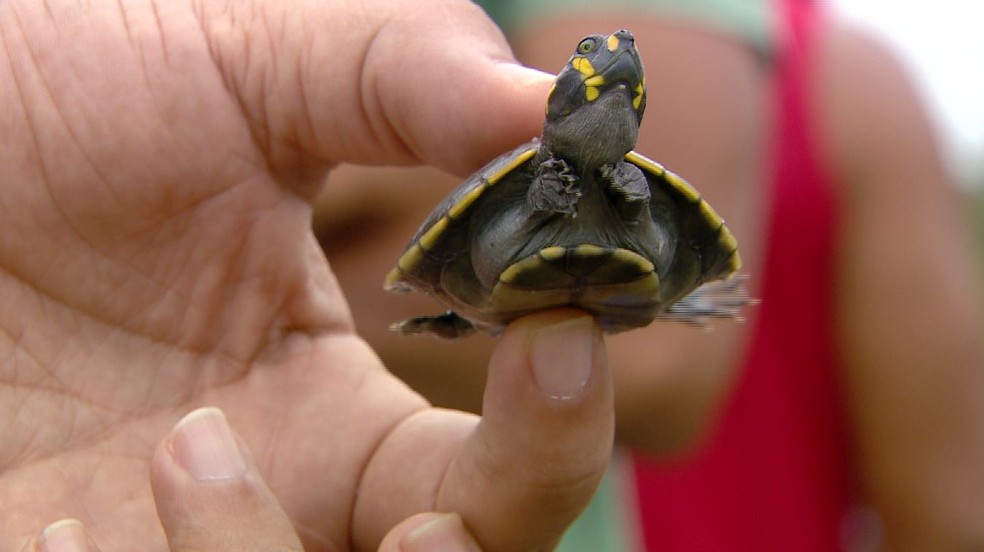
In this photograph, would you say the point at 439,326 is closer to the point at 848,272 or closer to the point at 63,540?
the point at 63,540

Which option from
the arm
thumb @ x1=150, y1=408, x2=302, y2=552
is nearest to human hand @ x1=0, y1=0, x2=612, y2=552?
thumb @ x1=150, y1=408, x2=302, y2=552

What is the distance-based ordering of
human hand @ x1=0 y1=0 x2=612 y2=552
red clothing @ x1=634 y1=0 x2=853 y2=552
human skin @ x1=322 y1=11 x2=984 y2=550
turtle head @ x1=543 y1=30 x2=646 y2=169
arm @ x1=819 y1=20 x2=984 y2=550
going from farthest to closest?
1. red clothing @ x1=634 y1=0 x2=853 y2=552
2. arm @ x1=819 y1=20 x2=984 y2=550
3. human skin @ x1=322 y1=11 x2=984 y2=550
4. human hand @ x1=0 y1=0 x2=612 y2=552
5. turtle head @ x1=543 y1=30 x2=646 y2=169

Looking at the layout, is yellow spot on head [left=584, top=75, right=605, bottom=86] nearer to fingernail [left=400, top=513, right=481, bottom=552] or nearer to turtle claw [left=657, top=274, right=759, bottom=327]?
turtle claw [left=657, top=274, right=759, bottom=327]

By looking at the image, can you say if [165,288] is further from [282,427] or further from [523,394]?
[523,394]

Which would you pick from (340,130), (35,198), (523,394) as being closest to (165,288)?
(35,198)

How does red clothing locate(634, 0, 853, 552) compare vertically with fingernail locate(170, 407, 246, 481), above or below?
below

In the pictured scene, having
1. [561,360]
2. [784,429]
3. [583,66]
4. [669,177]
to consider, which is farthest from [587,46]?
[784,429]
